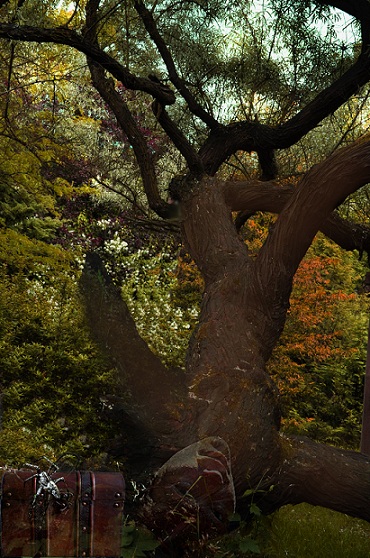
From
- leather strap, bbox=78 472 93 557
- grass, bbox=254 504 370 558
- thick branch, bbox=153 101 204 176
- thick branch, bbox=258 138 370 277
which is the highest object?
thick branch, bbox=153 101 204 176

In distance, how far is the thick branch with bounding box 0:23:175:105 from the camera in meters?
6.70

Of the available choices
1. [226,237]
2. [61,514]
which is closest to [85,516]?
[61,514]

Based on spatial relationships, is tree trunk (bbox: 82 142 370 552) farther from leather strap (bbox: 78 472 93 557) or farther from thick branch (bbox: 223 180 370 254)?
leather strap (bbox: 78 472 93 557)

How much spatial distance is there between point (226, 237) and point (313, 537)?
283 cm

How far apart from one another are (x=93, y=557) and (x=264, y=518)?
147 inches

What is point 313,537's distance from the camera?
6.54m

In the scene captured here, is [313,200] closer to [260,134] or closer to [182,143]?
[182,143]

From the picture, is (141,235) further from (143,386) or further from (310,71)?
(143,386)

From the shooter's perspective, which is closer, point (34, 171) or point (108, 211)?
point (34, 171)

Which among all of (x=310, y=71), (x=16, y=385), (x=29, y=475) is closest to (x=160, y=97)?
(x=310, y=71)

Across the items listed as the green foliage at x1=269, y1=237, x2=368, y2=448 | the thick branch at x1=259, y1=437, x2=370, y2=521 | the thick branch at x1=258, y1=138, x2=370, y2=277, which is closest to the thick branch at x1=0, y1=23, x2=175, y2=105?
the thick branch at x1=258, y1=138, x2=370, y2=277

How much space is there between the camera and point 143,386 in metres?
6.15

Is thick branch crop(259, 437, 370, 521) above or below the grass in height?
above

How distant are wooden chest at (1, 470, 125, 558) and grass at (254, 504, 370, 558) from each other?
3.21 meters
